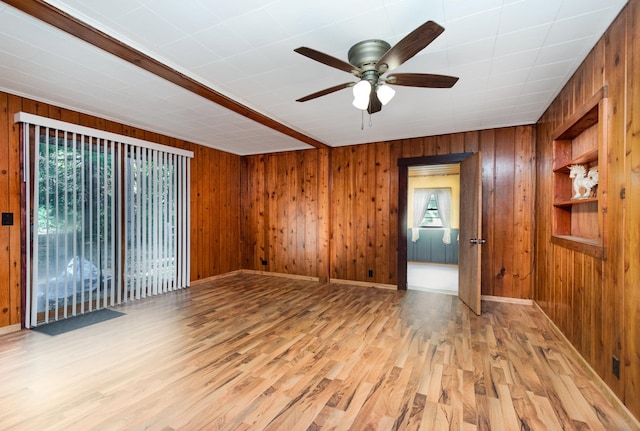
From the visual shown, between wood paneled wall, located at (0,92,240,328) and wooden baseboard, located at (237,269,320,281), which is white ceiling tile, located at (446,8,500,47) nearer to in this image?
wood paneled wall, located at (0,92,240,328)

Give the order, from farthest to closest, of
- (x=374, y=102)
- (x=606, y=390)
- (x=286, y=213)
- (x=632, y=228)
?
(x=286, y=213), (x=374, y=102), (x=606, y=390), (x=632, y=228)

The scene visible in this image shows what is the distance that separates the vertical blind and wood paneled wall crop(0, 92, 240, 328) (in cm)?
11

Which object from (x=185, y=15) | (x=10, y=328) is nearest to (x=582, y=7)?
(x=185, y=15)

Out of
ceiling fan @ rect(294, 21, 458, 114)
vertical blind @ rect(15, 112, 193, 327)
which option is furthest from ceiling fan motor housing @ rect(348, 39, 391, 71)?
vertical blind @ rect(15, 112, 193, 327)

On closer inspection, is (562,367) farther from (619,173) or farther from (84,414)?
(84,414)

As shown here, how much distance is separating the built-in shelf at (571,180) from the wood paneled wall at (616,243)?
74 mm

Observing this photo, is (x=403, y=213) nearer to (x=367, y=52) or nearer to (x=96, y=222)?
(x=367, y=52)

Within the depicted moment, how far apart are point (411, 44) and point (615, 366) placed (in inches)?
93.4

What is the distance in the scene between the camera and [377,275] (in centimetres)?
503

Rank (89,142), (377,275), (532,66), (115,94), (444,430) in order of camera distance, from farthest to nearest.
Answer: (377,275) → (89,142) → (115,94) → (532,66) → (444,430)

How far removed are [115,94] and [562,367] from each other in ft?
15.8

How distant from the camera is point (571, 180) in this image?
10.3 ft

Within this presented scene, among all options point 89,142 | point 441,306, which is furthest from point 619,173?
point 89,142

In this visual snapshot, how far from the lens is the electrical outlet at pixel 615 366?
186cm
